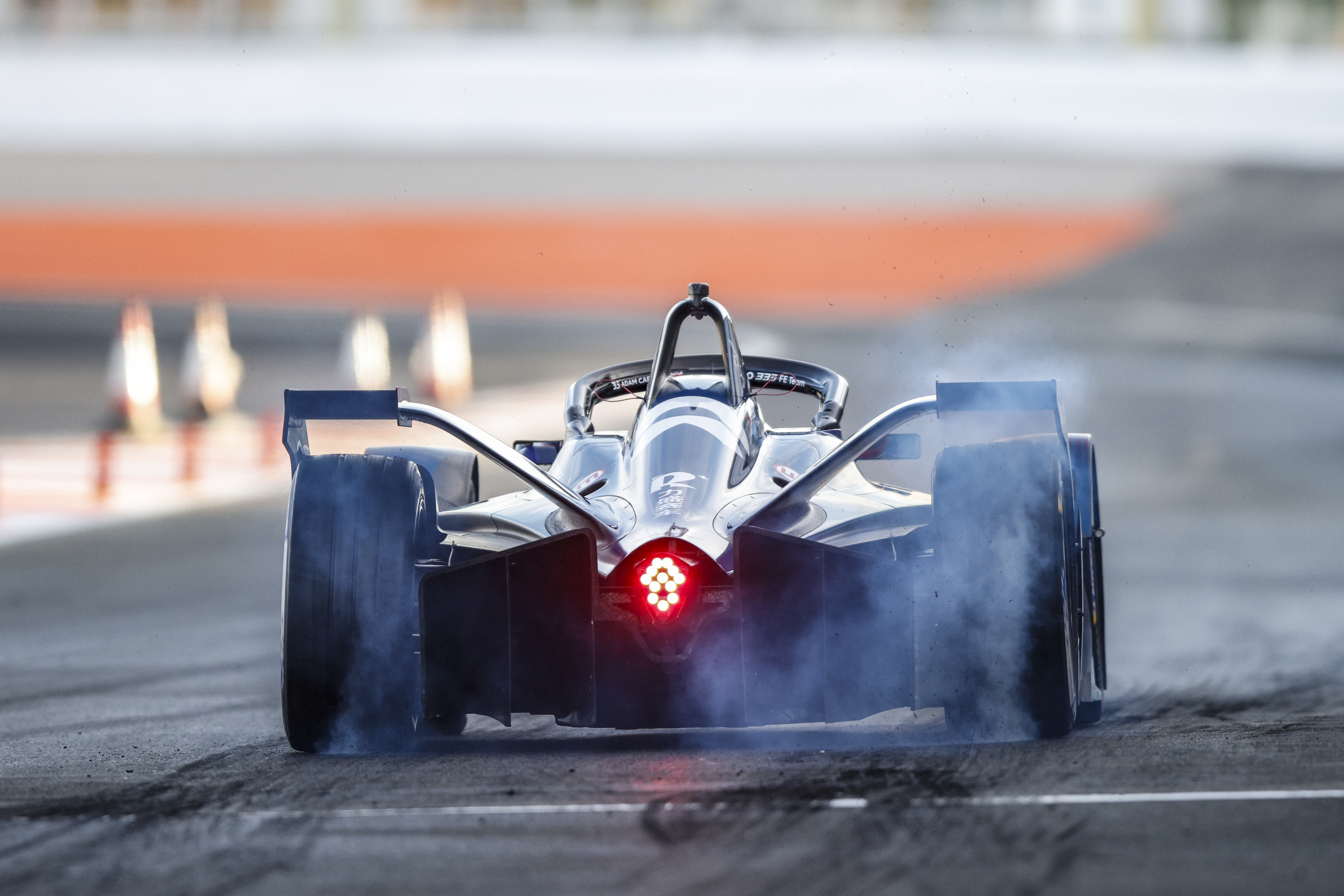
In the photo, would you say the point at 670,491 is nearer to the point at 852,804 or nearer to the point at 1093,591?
the point at 1093,591

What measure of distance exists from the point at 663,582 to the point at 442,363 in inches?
620

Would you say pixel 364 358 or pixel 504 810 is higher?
pixel 364 358

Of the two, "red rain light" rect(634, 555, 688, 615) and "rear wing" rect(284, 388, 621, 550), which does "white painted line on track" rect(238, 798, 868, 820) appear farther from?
"rear wing" rect(284, 388, 621, 550)

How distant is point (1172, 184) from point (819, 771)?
31873mm

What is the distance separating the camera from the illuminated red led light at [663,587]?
5.92 meters

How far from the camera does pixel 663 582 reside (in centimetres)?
592

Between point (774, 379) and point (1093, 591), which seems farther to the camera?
point (774, 379)

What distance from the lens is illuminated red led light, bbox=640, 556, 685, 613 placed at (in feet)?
19.4

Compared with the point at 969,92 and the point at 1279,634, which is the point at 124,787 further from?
the point at 969,92

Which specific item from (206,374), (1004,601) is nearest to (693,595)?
(1004,601)

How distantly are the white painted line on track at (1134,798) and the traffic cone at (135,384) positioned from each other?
45.0ft

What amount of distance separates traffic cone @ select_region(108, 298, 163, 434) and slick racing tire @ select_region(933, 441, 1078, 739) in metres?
12.9

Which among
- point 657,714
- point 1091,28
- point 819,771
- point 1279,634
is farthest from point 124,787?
point 1091,28

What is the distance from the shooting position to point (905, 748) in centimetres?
593
